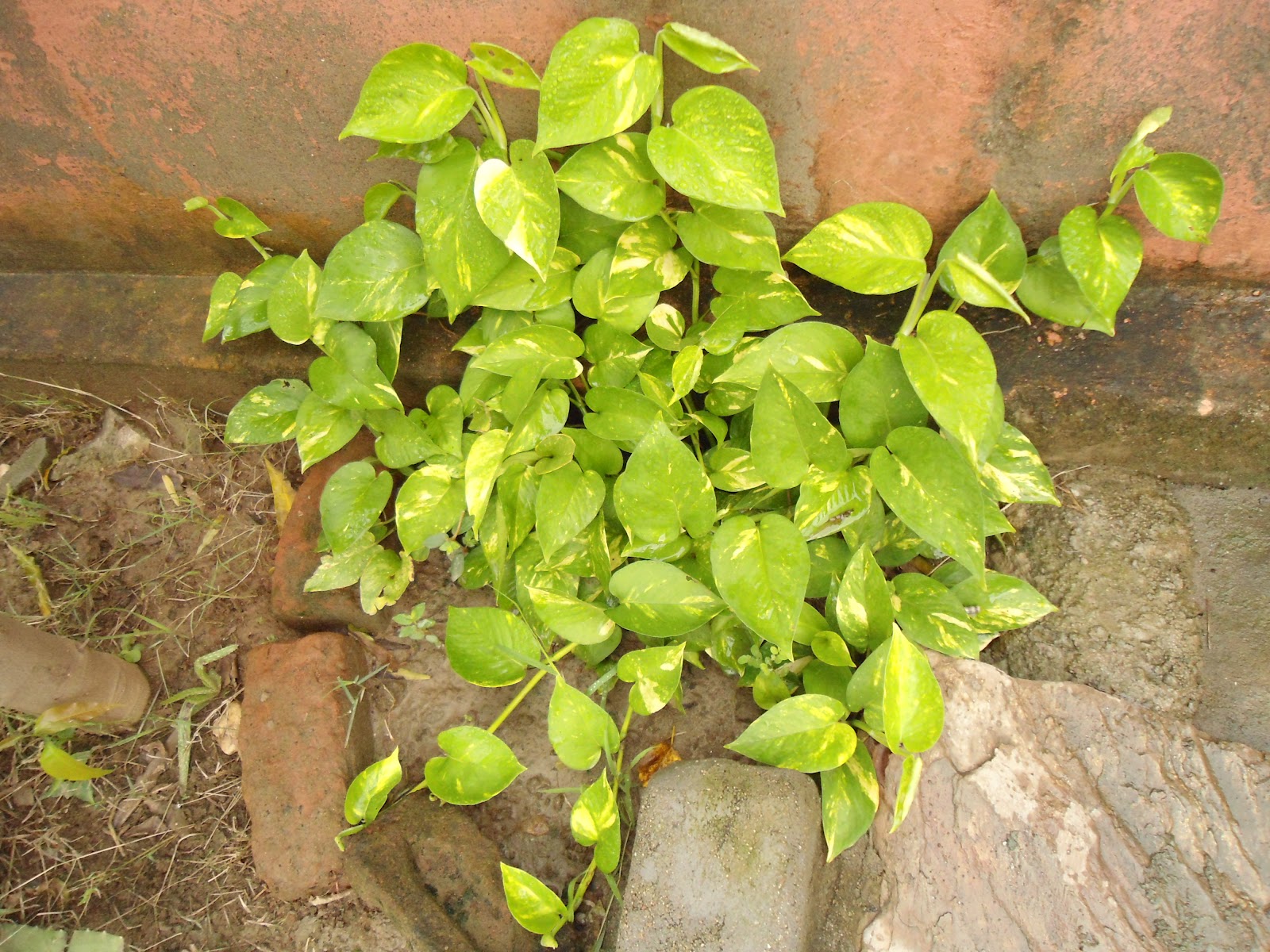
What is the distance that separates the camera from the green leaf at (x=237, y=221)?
1.49m

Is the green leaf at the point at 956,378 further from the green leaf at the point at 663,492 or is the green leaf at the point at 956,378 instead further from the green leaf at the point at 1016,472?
the green leaf at the point at 663,492

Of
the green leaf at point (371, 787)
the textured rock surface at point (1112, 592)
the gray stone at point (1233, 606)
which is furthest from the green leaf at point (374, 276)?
the gray stone at point (1233, 606)

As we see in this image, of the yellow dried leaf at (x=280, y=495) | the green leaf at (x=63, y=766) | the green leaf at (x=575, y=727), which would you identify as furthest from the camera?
the yellow dried leaf at (x=280, y=495)

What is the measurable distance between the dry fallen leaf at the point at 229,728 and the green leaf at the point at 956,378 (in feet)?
4.95

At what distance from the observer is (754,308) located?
4.34ft

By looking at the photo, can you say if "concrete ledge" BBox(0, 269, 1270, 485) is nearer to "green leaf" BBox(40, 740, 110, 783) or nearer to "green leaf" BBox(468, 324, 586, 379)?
"green leaf" BBox(468, 324, 586, 379)

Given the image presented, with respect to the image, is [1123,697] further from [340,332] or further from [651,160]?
[340,332]

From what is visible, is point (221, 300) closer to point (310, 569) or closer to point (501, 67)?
point (310, 569)

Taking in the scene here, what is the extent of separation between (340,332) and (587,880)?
1096mm

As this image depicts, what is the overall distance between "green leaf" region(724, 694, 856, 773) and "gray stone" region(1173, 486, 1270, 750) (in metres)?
0.56

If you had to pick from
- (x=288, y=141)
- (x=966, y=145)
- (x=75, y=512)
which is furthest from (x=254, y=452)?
(x=966, y=145)

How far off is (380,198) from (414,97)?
11.2 inches

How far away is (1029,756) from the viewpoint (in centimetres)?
121

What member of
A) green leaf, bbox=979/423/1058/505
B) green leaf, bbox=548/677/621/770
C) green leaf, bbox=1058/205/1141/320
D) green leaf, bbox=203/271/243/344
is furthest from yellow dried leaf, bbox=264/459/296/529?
green leaf, bbox=1058/205/1141/320
